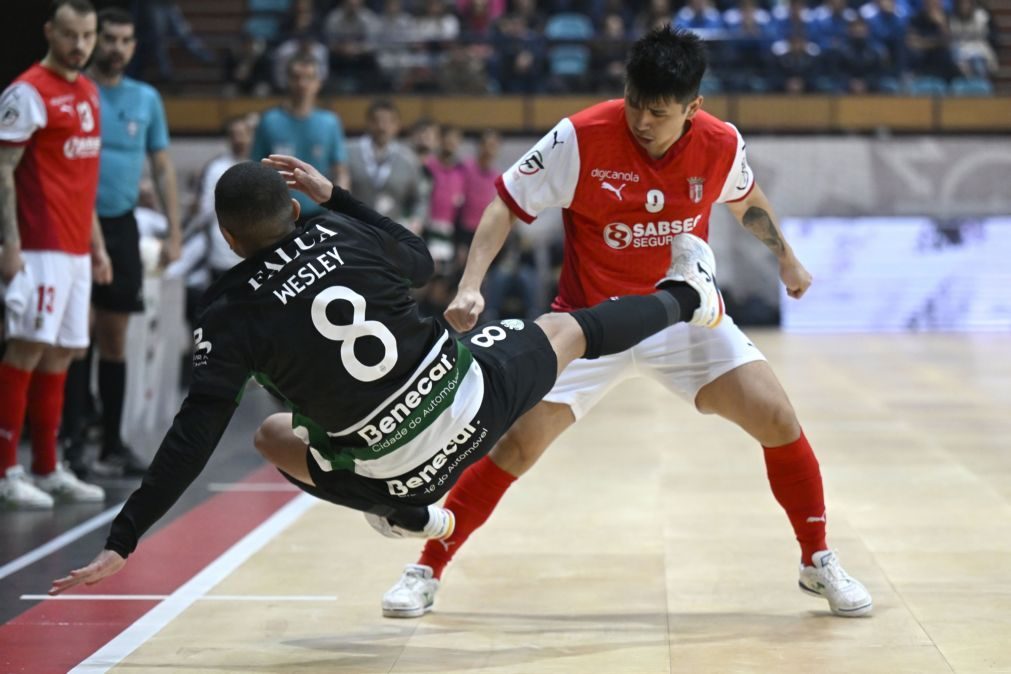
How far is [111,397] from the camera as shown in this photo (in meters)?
7.20

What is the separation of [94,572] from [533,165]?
1.92 m

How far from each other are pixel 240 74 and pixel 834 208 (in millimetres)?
7695

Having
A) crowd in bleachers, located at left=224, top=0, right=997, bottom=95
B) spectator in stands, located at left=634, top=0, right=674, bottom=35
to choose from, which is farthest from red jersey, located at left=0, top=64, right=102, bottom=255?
spectator in stands, located at left=634, top=0, right=674, bottom=35

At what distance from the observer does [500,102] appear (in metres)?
17.2

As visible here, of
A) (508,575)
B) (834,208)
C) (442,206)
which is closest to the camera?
(508,575)

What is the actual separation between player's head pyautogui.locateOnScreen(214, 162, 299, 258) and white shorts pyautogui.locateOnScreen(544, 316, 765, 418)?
3.96 feet

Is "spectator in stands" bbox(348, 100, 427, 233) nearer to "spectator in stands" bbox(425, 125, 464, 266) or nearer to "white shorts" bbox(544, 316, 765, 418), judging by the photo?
"spectator in stands" bbox(425, 125, 464, 266)

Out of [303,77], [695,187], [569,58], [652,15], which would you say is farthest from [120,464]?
[652,15]

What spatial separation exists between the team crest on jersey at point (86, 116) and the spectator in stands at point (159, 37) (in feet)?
33.9

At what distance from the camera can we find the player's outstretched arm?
4.01m

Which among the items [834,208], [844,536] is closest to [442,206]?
[834,208]

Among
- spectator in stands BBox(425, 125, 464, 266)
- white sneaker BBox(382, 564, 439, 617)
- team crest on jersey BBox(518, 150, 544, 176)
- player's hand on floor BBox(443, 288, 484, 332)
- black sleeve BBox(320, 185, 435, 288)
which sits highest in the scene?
team crest on jersey BBox(518, 150, 544, 176)

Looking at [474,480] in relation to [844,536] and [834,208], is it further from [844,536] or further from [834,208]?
[834,208]

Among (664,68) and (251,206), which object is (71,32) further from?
(664,68)
